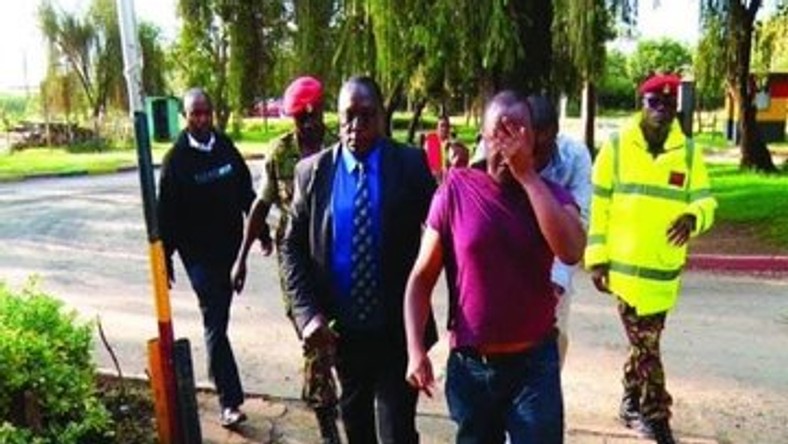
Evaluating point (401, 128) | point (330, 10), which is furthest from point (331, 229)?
point (401, 128)

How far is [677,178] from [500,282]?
1.79 metres

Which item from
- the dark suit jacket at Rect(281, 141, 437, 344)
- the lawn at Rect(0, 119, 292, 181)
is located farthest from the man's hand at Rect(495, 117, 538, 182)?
the lawn at Rect(0, 119, 292, 181)

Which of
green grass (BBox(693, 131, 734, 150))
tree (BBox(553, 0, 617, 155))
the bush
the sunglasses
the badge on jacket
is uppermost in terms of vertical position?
tree (BBox(553, 0, 617, 155))

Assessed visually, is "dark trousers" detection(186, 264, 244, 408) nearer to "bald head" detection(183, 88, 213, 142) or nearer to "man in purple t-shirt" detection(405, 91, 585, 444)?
"bald head" detection(183, 88, 213, 142)

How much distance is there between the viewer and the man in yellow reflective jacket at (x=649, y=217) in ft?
13.7

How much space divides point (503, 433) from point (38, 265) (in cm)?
882

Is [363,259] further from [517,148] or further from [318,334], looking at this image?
[517,148]

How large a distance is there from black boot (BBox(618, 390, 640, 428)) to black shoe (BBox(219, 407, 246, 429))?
1.94 metres

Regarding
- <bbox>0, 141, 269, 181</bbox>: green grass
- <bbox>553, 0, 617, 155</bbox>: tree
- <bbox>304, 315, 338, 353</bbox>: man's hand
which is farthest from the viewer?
<bbox>0, 141, 269, 181</bbox>: green grass

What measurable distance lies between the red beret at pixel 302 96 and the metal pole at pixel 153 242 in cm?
67

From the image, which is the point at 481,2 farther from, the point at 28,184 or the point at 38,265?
the point at 28,184

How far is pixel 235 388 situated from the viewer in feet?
15.5

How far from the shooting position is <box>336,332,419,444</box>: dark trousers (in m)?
3.33

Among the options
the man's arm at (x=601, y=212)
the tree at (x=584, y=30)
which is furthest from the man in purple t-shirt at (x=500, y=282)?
the tree at (x=584, y=30)
